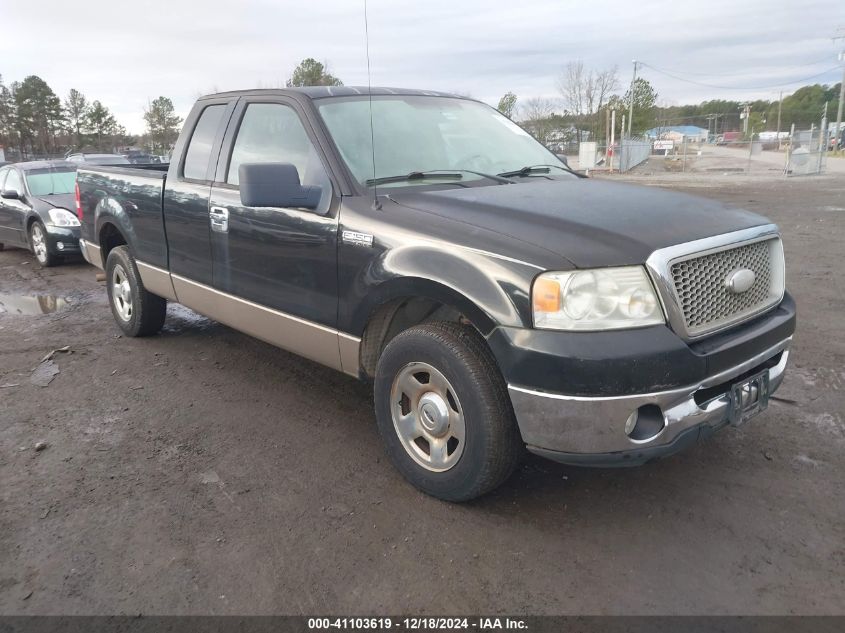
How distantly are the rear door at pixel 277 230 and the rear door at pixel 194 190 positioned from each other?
0.13 metres

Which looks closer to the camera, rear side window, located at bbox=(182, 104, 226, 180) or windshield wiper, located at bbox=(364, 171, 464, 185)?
windshield wiper, located at bbox=(364, 171, 464, 185)

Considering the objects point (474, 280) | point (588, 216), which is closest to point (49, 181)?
point (474, 280)

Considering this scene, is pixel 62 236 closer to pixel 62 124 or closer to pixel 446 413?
pixel 446 413

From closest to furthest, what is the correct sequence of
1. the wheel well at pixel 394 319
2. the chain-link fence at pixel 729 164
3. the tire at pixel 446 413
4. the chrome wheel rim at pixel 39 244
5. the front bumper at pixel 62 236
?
the tire at pixel 446 413, the wheel well at pixel 394 319, the front bumper at pixel 62 236, the chrome wheel rim at pixel 39 244, the chain-link fence at pixel 729 164

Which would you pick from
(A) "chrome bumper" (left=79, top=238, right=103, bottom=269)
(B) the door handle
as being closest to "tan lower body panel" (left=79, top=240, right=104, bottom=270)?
(A) "chrome bumper" (left=79, top=238, right=103, bottom=269)

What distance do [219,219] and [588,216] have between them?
242 centimetres

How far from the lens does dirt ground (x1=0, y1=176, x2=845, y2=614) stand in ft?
8.41

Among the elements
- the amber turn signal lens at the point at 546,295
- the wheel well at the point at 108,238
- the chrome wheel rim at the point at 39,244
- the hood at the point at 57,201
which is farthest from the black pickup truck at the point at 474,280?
the chrome wheel rim at the point at 39,244

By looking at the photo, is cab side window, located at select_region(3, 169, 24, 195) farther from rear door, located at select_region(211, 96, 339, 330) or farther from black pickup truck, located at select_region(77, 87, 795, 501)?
rear door, located at select_region(211, 96, 339, 330)

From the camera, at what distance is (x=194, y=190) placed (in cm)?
454

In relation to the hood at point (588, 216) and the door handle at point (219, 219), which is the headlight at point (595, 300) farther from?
the door handle at point (219, 219)

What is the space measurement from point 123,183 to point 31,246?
6.01 metres

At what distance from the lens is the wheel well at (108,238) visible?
5.93 m

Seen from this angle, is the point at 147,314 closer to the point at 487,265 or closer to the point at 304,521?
the point at 304,521
